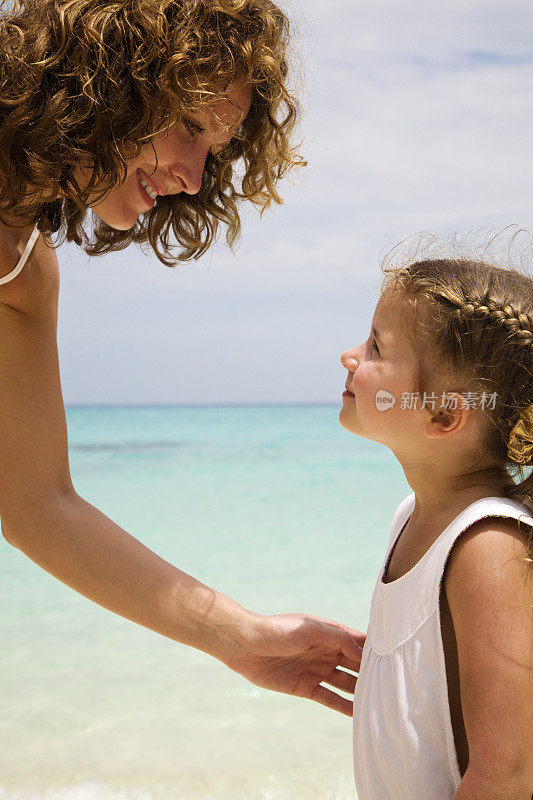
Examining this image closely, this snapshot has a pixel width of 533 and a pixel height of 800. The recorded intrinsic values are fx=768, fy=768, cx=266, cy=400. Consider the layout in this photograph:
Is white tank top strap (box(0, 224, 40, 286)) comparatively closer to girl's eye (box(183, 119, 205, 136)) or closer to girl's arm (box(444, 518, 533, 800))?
girl's eye (box(183, 119, 205, 136))

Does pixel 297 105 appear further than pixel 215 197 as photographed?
No

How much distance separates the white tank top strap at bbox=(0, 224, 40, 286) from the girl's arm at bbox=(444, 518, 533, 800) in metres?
1.08

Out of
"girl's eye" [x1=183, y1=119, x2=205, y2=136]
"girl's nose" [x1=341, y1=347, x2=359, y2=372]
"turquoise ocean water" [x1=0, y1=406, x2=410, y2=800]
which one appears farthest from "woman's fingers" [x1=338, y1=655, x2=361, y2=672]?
"girl's eye" [x1=183, y1=119, x2=205, y2=136]

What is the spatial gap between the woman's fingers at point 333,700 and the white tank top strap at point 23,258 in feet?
3.47

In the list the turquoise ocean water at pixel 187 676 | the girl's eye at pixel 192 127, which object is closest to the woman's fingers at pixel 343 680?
the turquoise ocean water at pixel 187 676

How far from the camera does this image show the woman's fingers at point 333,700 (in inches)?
60.8

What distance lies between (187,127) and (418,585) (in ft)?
3.27

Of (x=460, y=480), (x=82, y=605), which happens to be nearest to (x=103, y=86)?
(x=460, y=480)

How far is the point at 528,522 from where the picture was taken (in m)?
1.13

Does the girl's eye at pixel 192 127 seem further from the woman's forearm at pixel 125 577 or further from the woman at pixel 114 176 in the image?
the woman's forearm at pixel 125 577

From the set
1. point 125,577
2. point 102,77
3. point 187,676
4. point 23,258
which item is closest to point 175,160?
point 102,77

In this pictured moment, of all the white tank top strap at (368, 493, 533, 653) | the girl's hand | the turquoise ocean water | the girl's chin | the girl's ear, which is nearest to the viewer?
the white tank top strap at (368, 493, 533, 653)

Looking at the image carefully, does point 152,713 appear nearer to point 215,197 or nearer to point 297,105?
point 215,197

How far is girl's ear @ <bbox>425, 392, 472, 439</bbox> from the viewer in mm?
1255
